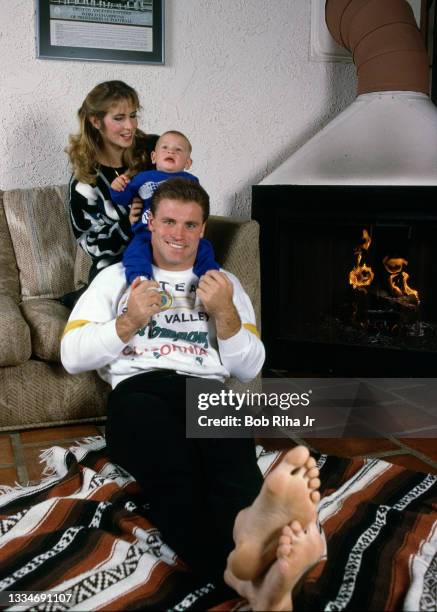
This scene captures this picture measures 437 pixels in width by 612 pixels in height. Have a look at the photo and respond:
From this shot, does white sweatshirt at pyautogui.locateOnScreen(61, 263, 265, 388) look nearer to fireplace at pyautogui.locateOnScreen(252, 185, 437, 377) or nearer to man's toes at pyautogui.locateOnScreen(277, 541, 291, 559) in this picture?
man's toes at pyautogui.locateOnScreen(277, 541, 291, 559)

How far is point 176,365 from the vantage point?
1.81 metres

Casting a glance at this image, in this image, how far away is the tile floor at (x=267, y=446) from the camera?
202cm

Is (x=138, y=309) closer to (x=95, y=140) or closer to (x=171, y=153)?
(x=171, y=153)

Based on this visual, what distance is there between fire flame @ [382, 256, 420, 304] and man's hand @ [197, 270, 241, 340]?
147 centimetres

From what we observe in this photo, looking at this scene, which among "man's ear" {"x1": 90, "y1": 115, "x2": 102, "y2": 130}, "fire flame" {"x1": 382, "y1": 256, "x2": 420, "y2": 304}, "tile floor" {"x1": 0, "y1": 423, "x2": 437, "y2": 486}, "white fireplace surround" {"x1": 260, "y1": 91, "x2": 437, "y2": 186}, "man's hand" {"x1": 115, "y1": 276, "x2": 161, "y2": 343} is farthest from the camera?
"fire flame" {"x1": 382, "y1": 256, "x2": 420, "y2": 304}

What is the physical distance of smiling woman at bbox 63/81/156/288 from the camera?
2.23 m

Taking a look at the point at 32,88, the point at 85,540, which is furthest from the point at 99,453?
the point at 32,88

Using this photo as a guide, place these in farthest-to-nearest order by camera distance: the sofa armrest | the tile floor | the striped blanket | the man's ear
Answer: the man's ear
the sofa armrest
the tile floor
the striped blanket

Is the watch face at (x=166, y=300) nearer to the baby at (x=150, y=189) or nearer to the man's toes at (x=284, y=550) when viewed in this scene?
the baby at (x=150, y=189)

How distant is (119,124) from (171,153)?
0.89ft

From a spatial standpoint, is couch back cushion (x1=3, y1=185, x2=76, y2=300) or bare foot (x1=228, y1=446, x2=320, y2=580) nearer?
bare foot (x1=228, y1=446, x2=320, y2=580)

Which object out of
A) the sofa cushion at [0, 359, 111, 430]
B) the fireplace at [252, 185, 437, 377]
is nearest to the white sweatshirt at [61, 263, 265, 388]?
the sofa cushion at [0, 359, 111, 430]

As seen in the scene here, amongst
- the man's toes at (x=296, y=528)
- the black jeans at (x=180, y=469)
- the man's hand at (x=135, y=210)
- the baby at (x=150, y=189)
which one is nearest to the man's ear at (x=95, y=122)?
the baby at (x=150, y=189)

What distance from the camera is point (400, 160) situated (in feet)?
9.25
